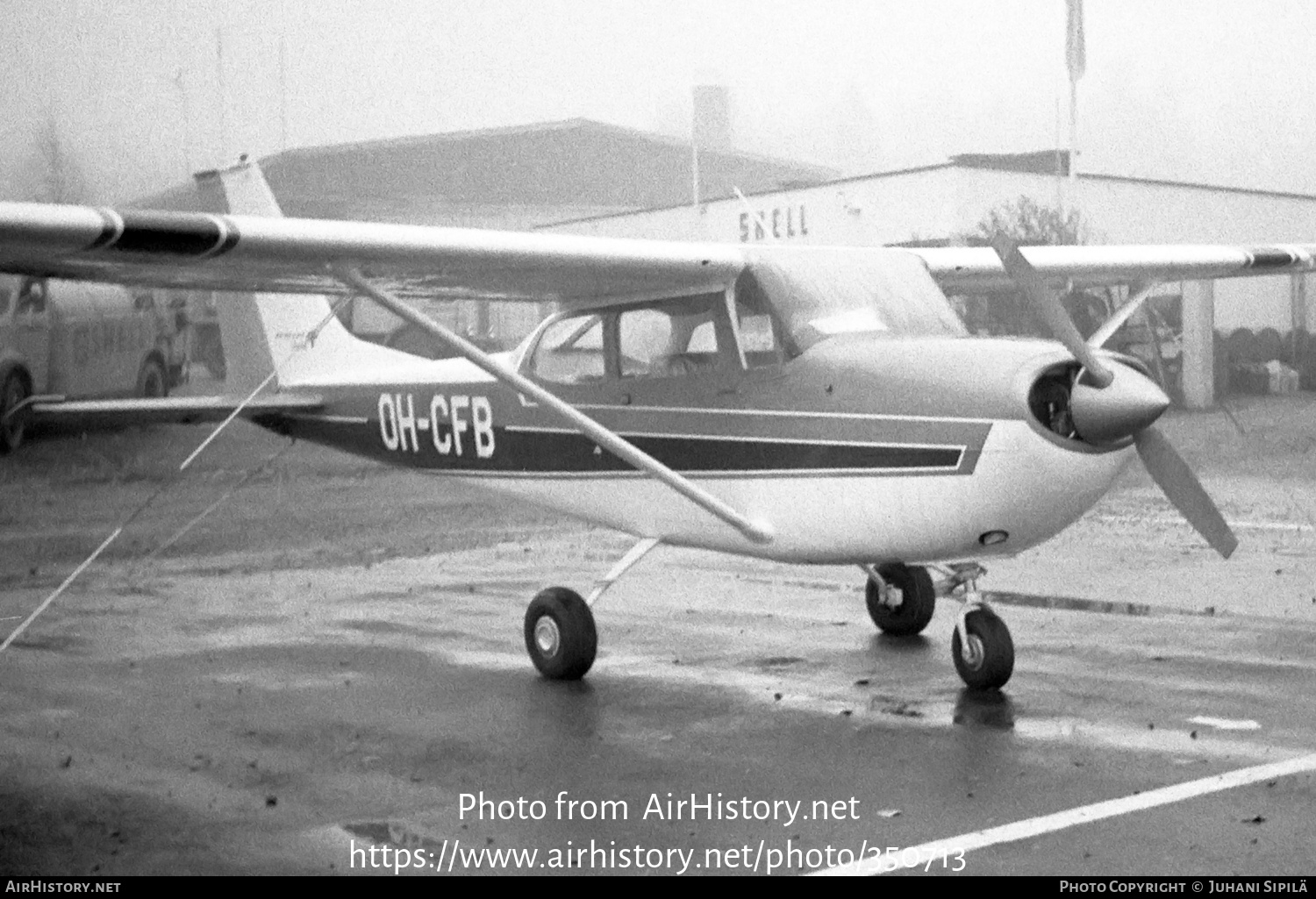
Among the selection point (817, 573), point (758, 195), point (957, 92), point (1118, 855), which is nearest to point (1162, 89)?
point (957, 92)

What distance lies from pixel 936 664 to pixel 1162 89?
164 ft

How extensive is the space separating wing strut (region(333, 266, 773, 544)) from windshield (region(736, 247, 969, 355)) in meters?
0.84


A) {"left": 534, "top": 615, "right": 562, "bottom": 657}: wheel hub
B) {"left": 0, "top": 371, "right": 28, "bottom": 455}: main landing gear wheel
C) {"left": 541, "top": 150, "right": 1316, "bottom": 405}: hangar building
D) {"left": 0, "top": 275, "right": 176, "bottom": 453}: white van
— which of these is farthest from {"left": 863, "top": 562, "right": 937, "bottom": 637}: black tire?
{"left": 541, "top": 150, "right": 1316, "bottom": 405}: hangar building

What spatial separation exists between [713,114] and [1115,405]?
48.2m

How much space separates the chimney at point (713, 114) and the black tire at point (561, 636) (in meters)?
44.7

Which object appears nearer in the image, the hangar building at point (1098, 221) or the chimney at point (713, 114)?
the hangar building at point (1098, 221)

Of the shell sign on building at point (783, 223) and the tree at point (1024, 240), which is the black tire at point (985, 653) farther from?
the shell sign on building at point (783, 223)

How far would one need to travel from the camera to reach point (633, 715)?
7.91 m

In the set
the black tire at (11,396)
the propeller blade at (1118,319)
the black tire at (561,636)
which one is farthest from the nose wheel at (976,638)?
the black tire at (11,396)

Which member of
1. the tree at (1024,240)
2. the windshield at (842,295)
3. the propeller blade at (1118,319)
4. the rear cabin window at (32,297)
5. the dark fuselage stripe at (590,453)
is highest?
the windshield at (842,295)

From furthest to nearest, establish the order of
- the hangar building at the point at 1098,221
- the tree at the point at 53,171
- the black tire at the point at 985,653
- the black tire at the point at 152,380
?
1. the hangar building at the point at 1098,221
2. the tree at the point at 53,171
3. the black tire at the point at 152,380
4. the black tire at the point at 985,653

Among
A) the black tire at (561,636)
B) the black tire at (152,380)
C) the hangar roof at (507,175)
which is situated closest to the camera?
the black tire at (561,636)

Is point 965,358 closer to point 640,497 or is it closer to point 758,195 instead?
point 640,497

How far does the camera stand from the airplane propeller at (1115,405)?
7090 mm
